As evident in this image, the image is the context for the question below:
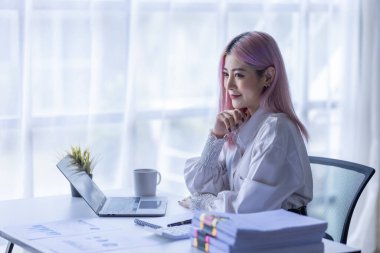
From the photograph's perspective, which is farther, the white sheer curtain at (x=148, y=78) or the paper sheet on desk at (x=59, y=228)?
the white sheer curtain at (x=148, y=78)

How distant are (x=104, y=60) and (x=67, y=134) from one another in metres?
0.36

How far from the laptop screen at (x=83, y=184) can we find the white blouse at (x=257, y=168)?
0.34 meters

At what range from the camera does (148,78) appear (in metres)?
3.34

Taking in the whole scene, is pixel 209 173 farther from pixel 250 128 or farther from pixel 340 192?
pixel 340 192

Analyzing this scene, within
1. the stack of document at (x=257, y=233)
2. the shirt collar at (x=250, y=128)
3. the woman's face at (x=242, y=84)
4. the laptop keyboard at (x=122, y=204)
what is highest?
the woman's face at (x=242, y=84)

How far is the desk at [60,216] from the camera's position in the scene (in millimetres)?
1886

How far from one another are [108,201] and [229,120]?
0.49 m

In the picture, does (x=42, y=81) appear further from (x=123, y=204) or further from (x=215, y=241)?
(x=215, y=241)

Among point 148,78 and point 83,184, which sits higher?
point 148,78

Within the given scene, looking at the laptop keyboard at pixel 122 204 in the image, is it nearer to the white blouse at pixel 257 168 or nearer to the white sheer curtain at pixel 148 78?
the white blouse at pixel 257 168

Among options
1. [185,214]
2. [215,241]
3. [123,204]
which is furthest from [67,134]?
[215,241]

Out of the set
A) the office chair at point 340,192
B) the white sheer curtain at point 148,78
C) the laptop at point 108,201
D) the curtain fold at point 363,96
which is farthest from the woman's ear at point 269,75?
the curtain fold at point 363,96

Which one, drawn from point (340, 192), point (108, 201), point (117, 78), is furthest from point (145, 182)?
point (117, 78)

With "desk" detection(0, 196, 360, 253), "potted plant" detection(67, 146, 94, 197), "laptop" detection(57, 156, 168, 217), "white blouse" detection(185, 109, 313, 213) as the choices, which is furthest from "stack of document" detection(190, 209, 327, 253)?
"potted plant" detection(67, 146, 94, 197)
